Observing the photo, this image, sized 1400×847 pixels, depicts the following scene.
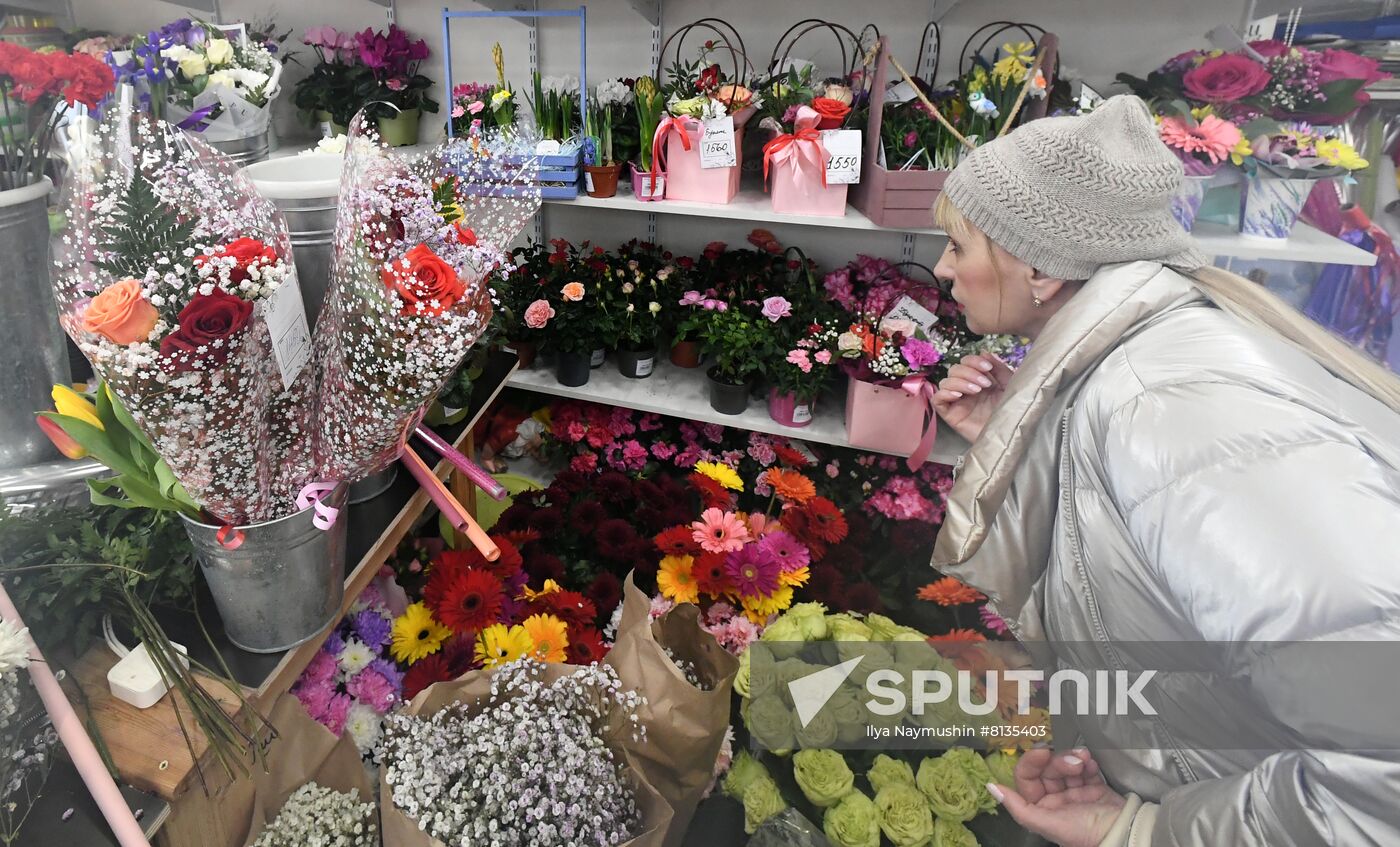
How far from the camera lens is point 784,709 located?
121 cm

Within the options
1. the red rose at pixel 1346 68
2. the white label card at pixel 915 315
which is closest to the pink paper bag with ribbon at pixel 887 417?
the white label card at pixel 915 315

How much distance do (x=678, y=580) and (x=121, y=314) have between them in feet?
3.39

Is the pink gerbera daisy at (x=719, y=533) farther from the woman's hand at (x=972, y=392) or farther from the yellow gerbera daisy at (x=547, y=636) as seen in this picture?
the woman's hand at (x=972, y=392)

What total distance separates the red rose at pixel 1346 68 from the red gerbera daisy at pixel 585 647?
1.89 m

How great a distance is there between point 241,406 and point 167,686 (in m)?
0.34

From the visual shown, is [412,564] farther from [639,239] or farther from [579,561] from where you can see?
[639,239]

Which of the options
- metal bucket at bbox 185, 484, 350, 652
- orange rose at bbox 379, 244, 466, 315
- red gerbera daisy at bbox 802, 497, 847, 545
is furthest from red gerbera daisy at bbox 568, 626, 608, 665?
orange rose at bbox 379, 244, 466, 315

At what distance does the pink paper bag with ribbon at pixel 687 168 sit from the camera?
1.90 meters

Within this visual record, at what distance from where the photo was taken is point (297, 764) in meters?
0.99

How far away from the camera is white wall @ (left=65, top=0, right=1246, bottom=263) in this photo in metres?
1.91

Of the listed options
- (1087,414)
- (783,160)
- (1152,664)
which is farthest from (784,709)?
(783,160)

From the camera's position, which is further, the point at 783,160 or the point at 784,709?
the point at 783,160

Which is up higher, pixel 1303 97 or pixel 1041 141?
pixel 1303 97

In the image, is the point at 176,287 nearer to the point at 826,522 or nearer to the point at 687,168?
the point at 826,522
